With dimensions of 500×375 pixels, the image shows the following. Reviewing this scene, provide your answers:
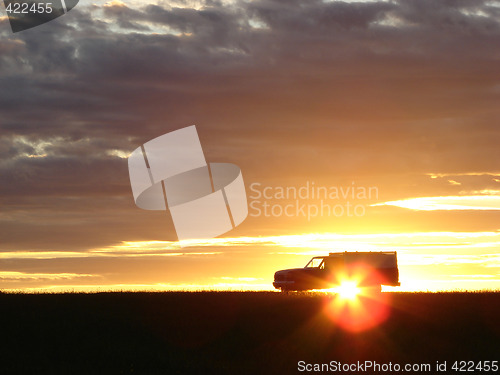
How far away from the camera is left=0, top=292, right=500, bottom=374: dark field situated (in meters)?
28.9

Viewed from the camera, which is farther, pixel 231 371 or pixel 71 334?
pixel 71 334

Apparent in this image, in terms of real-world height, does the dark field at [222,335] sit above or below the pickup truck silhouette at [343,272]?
below

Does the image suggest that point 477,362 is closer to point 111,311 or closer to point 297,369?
point 297,369

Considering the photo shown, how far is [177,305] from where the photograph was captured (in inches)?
1503

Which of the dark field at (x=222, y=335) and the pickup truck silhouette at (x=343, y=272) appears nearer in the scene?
the dark field at (x=222, y=335)

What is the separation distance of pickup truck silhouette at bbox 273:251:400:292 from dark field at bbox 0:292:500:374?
14.6 ft

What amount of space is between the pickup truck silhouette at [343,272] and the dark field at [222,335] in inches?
175

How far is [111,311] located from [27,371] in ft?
30.5

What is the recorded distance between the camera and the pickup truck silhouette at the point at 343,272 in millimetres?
44438

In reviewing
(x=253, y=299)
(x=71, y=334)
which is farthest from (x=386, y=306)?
(x=71, y=334)

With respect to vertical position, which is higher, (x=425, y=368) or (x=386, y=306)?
(x=386, y=306)

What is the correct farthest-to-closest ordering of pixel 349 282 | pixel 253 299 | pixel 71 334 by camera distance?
pixel 349 282, pixel 253 299, pixel 71 334

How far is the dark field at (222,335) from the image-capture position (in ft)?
94.7

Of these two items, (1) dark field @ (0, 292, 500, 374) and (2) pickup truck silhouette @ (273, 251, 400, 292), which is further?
(2) pickup truck silhouette @ (273, 251, 400, 292)
